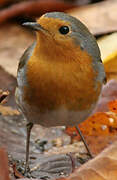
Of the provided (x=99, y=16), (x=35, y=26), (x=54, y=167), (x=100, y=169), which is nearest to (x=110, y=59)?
(x=99, y=16)

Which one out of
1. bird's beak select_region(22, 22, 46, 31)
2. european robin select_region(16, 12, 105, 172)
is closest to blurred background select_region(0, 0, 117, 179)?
european robin select_region(16, 12, 105, 172)

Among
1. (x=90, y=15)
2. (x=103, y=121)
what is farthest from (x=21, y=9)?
(x=103, y=121)

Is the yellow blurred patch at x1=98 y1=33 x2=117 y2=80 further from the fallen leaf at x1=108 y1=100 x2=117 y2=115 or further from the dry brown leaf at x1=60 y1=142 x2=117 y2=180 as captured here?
the dry brown leaf at x1=60 y1=142 x2=117 y2=180

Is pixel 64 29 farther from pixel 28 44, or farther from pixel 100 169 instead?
pixel 28 44

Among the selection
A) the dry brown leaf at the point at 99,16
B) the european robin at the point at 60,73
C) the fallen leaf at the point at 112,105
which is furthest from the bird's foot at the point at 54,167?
the dry brown leaf at the point at 99,16

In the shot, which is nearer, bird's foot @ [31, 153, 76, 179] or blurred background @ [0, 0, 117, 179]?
bird's foot @ [31, 153, 76, 179]
